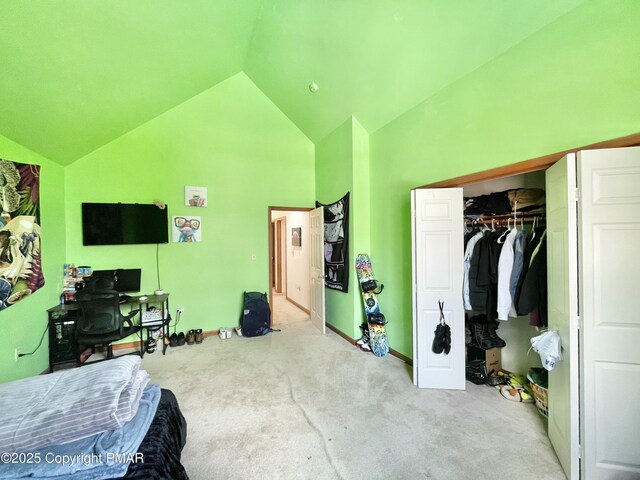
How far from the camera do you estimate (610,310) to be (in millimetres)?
1427

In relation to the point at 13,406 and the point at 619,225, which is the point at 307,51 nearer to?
the point at 619,225

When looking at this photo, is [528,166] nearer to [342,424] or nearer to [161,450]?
[342,424]

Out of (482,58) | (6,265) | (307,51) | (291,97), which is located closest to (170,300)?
(6,265)

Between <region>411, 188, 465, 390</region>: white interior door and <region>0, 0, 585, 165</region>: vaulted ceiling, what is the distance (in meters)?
1.20

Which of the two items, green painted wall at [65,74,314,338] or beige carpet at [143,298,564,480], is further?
green painted wall at [65,74,314,338]

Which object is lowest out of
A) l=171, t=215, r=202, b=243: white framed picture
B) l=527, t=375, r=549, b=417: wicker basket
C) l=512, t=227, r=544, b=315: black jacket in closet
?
l=527, t=375, r=549, b=417: wicker basket

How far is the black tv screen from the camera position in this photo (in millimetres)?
3287

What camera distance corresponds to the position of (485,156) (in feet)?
7.18

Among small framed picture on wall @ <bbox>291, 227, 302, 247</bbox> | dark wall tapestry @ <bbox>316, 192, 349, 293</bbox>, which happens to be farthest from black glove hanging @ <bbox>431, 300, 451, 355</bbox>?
small framed picture on wall @ <bbox>291, 227, 302, 247</bbox>

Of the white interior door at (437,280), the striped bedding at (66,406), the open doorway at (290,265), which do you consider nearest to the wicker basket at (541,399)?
the white interior door at (437,280)

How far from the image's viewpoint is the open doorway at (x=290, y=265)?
4711mm

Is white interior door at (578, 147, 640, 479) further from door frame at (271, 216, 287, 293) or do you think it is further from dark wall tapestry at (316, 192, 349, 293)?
door frame at (271, 216, 287, 293)

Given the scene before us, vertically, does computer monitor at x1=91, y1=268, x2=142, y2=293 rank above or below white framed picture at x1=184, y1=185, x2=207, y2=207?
below

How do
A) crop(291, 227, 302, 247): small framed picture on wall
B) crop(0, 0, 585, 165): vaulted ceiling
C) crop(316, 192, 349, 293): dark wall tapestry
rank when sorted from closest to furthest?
1. crop(0, 0, 585, 165): vaulted ceiling
2. crop(316, 192, 349, 293): dark wall tapestry
3. crop(291, 227, 302, 247): small framed picture on wall
